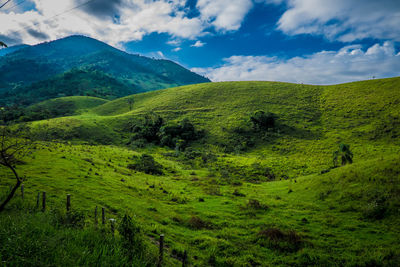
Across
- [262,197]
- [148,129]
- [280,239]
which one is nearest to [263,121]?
[148,129]

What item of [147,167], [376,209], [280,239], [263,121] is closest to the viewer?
[280,239]

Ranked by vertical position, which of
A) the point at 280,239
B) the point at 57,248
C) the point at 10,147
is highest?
the point at 10,147

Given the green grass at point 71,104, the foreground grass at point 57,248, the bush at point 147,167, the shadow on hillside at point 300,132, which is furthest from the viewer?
the green grass at point 71,104

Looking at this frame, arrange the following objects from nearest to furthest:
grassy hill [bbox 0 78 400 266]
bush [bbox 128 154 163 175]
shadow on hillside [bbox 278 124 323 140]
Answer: grassy hill [bbox 0 78 400 266] → bush [bbox 128 154 163 175] → shadow on hillside [bbox 278 124 323 140]

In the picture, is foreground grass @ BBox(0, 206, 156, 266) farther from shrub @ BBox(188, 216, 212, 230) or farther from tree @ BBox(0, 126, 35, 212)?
shrub @ BBox(188, 216, 212, 230)

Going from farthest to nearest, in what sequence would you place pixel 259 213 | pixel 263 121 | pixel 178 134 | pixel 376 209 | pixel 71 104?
pixel 71 104 → pixel 263 121 → pixel 178 134 → pixel 259 213 → pixel 376 209

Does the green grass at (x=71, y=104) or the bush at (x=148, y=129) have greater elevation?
the green grass at (x=71, y=104)

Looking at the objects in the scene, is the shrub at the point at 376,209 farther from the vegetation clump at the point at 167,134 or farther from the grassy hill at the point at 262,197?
the vegetation clump at the point at 167,134

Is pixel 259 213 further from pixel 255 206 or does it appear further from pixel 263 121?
pixel 263 121

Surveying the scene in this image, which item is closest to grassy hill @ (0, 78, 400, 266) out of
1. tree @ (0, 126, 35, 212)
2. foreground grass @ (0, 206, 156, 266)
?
foreground grass @ (0, 206, 156, 266)

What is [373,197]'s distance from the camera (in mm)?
19375

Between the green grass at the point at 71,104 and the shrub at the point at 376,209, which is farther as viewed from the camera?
the green grass at the point at 71,104

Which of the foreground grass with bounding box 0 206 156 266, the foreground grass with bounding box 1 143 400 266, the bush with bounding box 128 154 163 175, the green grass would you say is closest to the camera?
the foreground grass with bounding box 0 206 156 266

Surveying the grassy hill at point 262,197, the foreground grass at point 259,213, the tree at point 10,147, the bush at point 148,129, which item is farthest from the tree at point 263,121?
the tree at point 10,147
